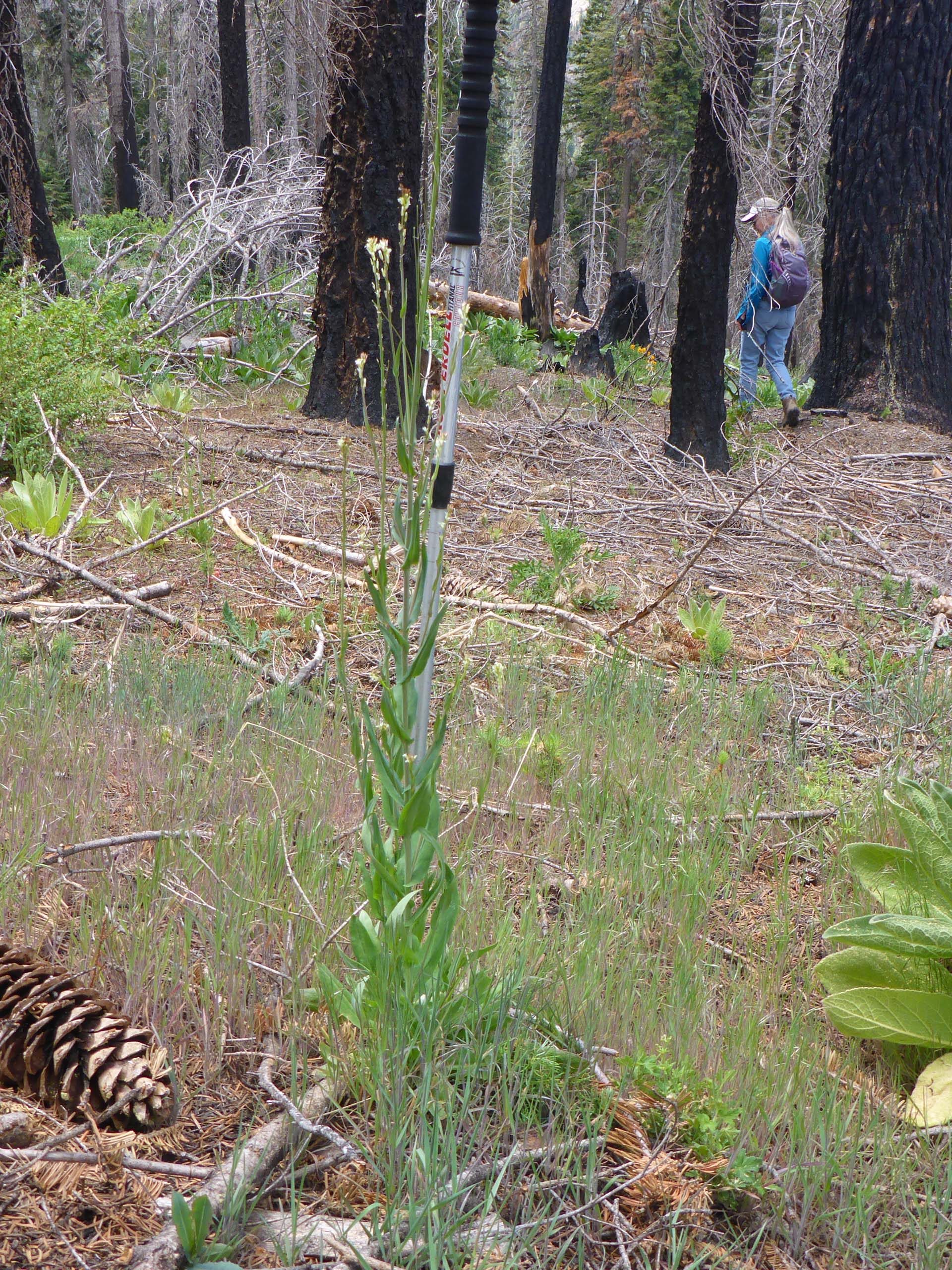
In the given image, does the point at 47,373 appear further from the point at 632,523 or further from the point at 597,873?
the point at 597,873

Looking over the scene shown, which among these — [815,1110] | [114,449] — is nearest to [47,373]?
[114,449]

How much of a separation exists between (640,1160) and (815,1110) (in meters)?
0.31

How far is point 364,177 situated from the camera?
7.11 meters

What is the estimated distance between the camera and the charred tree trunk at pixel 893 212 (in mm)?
8180

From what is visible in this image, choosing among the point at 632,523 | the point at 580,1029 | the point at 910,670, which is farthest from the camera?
the point at 632,523

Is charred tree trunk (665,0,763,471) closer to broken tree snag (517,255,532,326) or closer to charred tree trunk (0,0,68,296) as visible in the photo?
charred tree trunk (0,0,68,296)

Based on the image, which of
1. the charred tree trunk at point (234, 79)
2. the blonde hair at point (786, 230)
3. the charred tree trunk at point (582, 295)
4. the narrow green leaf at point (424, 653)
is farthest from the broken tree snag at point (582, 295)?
the narrow green leaf at point (424, 653)

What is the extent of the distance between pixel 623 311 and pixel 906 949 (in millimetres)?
11726

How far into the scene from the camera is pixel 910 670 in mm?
4312

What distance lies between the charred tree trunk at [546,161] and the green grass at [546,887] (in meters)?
11.6

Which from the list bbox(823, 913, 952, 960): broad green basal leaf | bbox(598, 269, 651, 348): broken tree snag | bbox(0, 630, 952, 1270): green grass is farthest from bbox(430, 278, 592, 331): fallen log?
bbox(823, 913, 952, 960): broad green basal leaf

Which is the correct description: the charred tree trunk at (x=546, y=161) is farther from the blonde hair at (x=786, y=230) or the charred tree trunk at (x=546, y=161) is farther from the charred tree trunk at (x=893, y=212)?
the charred tree trunk at (x=893, y=212)

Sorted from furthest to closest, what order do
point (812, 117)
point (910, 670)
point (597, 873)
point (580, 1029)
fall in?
point (812, 117) < point (910, 670) < point (597, 873) < point (580, 1029)

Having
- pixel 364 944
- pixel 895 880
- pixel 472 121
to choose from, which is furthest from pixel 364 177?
pixel 364 944
